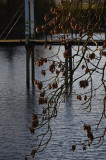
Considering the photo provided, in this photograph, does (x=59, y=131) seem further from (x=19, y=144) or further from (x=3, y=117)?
(x=3, y=117)

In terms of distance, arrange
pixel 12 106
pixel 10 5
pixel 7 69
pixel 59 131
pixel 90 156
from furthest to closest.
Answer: pixel 10 5 → pixel 7 69 → pixel 12 106 → pixel 59 131 → pixel 90 156

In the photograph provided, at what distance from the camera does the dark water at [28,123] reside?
12273mm

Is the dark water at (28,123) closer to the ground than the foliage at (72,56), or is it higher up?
closer to the ground

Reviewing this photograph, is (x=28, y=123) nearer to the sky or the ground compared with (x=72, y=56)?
nearer to the ground

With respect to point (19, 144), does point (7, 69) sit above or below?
below

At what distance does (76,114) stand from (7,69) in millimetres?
16609

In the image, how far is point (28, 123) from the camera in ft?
52.6

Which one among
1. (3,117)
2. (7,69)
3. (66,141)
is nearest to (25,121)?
(3,117)

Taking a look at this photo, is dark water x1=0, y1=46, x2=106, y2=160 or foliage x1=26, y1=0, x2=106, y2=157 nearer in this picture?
foliage x1=26, y1=0, x2=106, y2=157

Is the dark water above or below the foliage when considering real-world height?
below

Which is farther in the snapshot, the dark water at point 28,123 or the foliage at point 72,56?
the dark water at point 28,123

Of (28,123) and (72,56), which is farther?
(28,123)

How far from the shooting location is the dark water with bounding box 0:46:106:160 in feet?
40.3

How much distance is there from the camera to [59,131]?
14.6m
